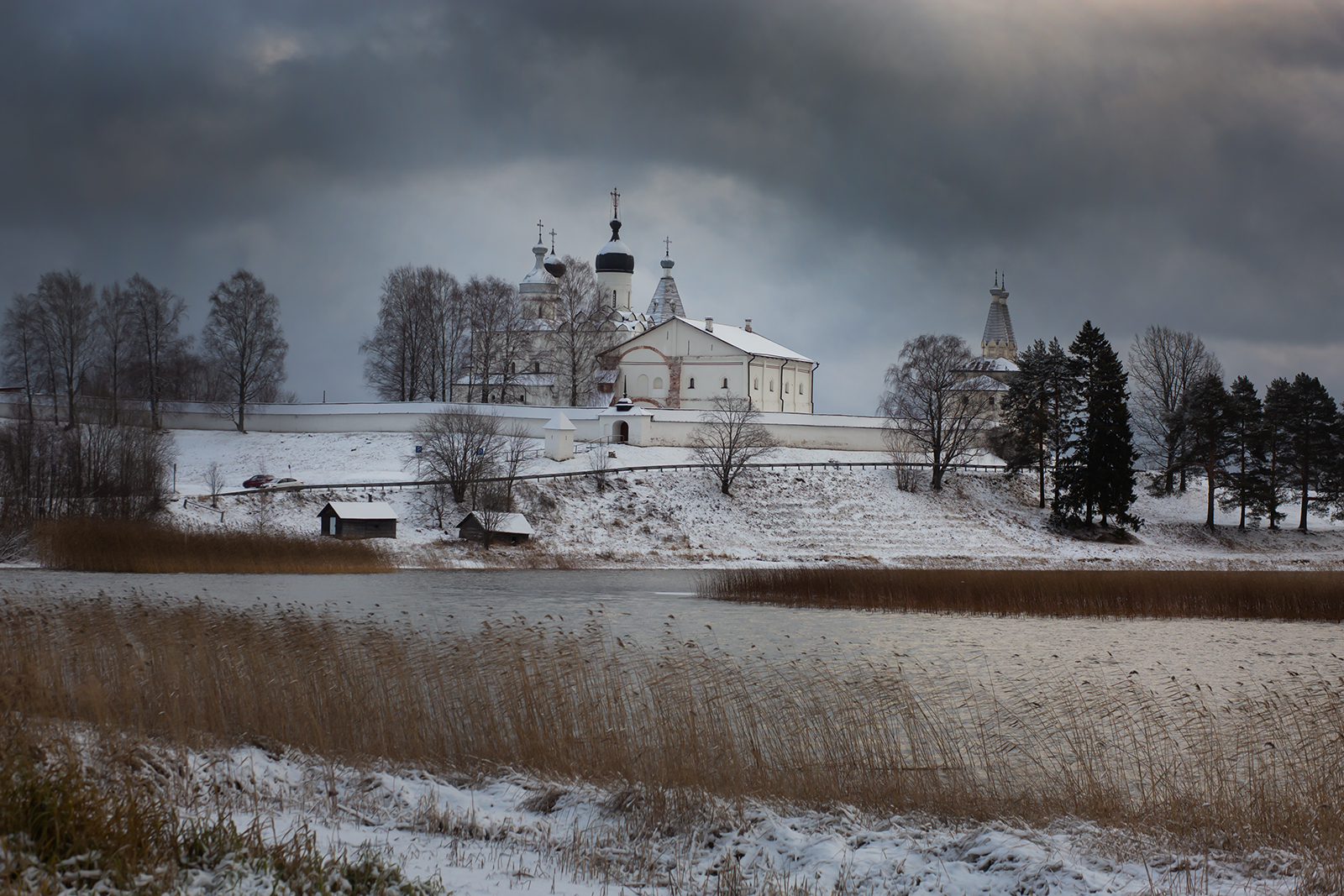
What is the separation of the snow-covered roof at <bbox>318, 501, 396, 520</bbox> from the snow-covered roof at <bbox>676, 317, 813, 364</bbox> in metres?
27.3

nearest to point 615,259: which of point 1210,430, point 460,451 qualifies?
point 460,451

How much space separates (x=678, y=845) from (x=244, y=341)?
5380 centimetres

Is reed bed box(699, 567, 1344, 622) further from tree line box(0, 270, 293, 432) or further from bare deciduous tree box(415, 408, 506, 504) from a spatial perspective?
tree line box(0, 270, 293, 432)

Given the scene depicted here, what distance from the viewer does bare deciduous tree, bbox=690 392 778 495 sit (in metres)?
49.0

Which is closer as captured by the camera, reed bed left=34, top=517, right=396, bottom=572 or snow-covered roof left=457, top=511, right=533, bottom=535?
reed bed left=34, top=517, right=396, bottom=572

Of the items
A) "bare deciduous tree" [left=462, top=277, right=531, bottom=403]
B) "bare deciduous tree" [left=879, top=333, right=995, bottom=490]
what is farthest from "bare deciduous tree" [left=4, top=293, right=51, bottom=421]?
→ "bare deciduous tree" [left=879, top=333, right=995, bottom=490]

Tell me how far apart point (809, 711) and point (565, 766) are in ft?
Result: 9.76

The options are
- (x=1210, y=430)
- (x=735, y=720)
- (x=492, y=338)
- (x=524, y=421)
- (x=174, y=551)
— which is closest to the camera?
(x=735, y=720)

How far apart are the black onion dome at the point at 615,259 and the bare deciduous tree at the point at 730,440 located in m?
20.0

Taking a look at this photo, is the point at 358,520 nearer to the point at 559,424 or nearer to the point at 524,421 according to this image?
the point at 559,424

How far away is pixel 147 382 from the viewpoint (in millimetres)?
56594

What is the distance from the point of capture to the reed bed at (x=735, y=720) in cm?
824

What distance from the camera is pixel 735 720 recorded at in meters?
10.5

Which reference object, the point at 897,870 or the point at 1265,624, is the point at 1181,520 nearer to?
the point at 1265,624
